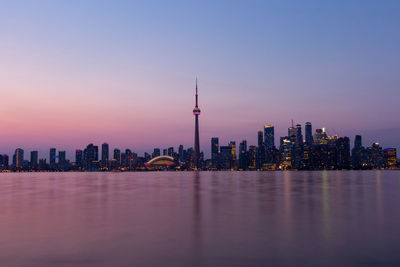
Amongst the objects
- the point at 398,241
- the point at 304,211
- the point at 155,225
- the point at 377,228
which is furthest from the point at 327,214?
the point at 155,225

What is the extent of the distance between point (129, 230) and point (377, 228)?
16184 mm

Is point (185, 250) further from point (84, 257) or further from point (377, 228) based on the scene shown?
point (377, 228)

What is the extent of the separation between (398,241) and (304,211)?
44.1 ft

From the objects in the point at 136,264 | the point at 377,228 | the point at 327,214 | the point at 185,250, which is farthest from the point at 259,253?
the point at 327,214

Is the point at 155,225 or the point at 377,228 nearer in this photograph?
the point at 377,228

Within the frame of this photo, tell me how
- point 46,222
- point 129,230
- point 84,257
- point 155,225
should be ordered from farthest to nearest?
point 46,222, point 155,225, point 129,230, point 84,257

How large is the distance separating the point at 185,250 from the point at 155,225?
8.35 metres

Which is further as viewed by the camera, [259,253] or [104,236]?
[104,236]

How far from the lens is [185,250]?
1648 centimetres

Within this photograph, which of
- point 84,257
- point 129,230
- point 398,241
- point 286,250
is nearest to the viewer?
point 84,257

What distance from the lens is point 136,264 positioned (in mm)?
13812

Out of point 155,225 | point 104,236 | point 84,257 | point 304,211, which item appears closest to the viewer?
point 84,257

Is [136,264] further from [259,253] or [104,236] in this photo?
[104,236]

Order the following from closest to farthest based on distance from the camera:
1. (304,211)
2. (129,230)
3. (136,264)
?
(136,264)
(129,230)
(304,211)
